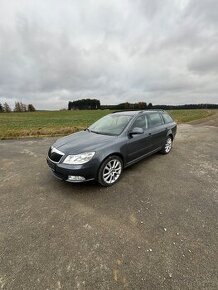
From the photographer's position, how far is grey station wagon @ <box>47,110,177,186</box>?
3.46 metres

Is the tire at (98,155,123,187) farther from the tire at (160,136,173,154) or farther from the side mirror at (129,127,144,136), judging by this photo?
the tire at (160,136,173,154)

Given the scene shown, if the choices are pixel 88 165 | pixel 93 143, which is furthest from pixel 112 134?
pixel 88 165

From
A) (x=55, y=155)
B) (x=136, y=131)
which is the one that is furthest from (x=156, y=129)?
(x=55, y=155)

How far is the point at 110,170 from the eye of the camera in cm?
385

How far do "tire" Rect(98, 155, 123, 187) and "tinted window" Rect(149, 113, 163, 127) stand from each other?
5.85 feet

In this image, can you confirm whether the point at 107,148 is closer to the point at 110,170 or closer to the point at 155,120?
the point at 110,170

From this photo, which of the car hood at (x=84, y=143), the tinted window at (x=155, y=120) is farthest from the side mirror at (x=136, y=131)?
the tinted window at (x=155, y=120)

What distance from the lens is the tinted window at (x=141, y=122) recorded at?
4.54 metres

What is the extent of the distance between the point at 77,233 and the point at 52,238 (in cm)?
35

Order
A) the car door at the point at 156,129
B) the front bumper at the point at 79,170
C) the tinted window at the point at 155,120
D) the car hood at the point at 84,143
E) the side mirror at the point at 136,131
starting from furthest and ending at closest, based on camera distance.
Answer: the tinted window at the point at 155,120, the car door at the point at 156,129, the side mirror at the point at 136,131, the car hood at the point at 84,143, the front bumper at the point at 79,170

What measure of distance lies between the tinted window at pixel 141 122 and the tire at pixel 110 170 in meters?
1.07

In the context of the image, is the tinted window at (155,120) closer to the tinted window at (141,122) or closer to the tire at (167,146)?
the tinted window at (141,122)

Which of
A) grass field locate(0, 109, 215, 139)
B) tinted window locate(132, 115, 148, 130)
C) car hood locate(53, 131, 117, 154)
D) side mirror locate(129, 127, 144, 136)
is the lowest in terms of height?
grass field locate(0, 109, 215, 139)

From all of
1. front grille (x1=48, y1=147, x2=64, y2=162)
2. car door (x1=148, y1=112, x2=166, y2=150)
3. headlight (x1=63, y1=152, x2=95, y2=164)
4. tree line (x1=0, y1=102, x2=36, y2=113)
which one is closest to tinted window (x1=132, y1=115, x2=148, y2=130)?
car door (x1=148, y1=112, x2=166, y2=150)
